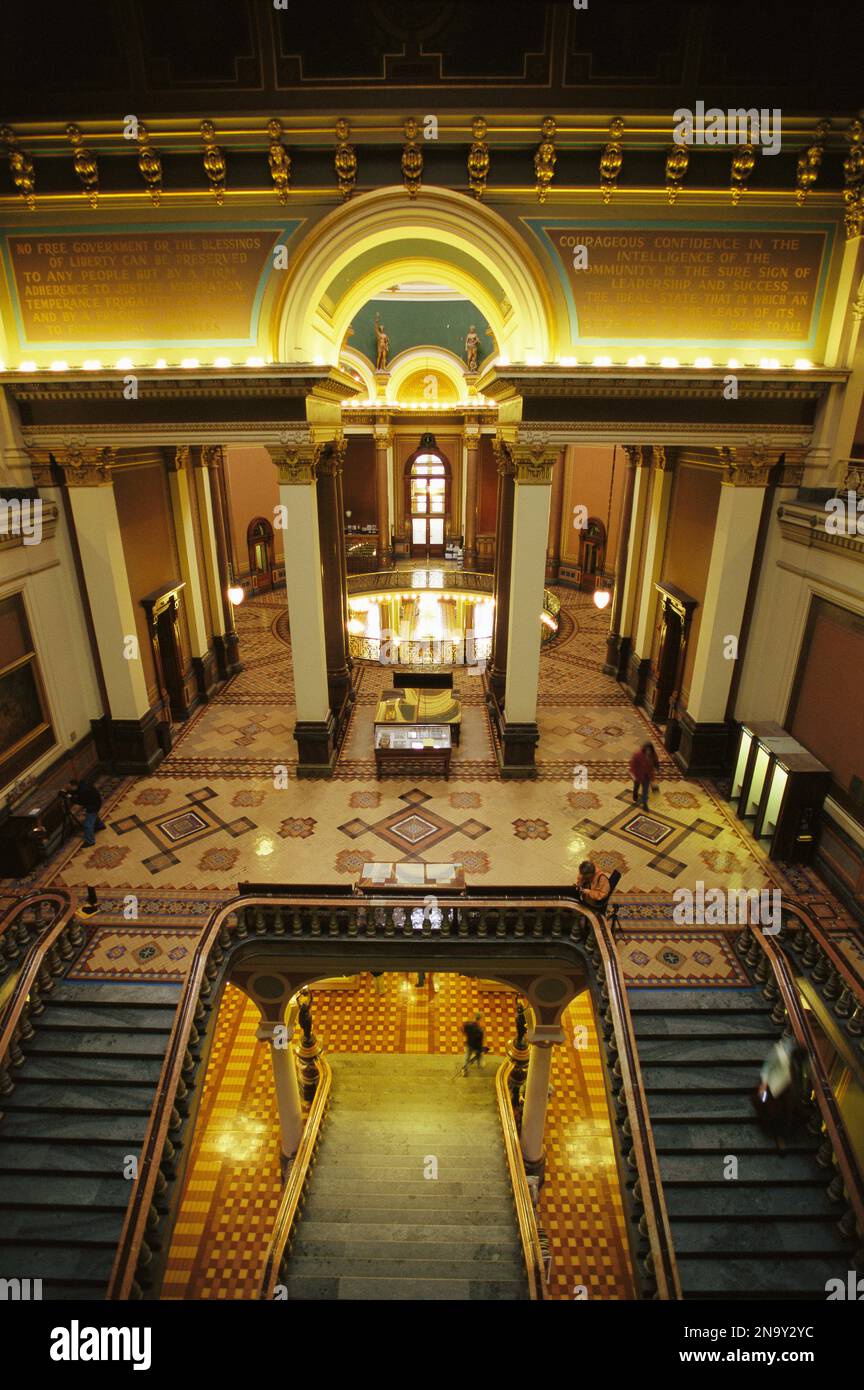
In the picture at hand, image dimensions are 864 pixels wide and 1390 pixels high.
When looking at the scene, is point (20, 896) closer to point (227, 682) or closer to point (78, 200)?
point (227, 682)

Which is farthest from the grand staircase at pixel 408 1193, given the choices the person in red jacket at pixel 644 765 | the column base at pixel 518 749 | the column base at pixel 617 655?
the column base at pixel 617 655

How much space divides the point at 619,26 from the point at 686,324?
10.3 ft

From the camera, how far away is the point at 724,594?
997cm

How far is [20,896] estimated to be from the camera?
8234 millimetres

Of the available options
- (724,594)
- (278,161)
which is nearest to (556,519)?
(724,594)

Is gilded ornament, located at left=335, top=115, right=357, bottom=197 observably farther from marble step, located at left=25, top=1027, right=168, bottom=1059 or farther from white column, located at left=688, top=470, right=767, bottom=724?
marble step, located at left=25, top=1027, right=168, bottom=1059

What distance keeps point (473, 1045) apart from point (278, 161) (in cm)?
1162

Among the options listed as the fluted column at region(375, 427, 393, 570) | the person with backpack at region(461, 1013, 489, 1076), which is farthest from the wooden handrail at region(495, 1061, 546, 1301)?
the fluted column at region(375, 427, 393, 570)

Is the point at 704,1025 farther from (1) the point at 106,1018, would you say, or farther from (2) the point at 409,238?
(2) the point at 409,238

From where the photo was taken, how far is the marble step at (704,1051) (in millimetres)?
6594

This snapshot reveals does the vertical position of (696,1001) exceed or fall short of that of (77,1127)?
it exceeds it

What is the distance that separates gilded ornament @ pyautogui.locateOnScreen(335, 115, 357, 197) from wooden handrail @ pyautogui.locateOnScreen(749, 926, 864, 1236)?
9886 mm

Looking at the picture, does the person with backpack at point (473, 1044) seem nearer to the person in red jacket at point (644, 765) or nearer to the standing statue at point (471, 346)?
the person in red jacket at point (644, 765)

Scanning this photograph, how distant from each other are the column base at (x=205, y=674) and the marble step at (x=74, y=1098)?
7.76 m
